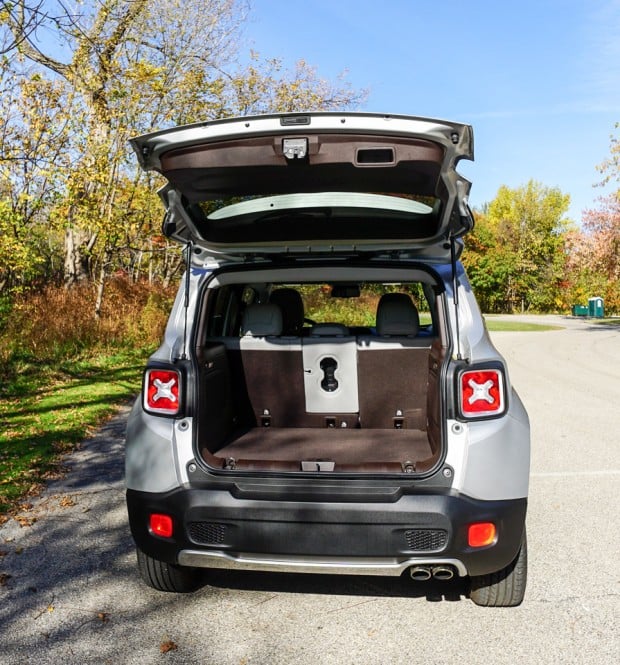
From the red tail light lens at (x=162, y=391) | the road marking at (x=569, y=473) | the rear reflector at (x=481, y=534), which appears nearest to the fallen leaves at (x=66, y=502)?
the red tail light lens at (x=162, y=391)

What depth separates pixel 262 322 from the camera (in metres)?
4.43

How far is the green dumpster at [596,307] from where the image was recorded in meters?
40.6

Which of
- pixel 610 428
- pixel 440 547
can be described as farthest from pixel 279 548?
pixel 610 428

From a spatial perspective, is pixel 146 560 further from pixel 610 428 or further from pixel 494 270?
pixel 494 270

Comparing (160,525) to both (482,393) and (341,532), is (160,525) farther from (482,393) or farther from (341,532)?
(482,393)

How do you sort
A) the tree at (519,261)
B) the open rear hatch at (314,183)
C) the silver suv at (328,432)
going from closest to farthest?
the open rear hatch at (314,183), the silver suv at (328,432), the tree at (519,261)

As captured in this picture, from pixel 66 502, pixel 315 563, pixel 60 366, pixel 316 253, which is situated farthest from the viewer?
pixel 60 366

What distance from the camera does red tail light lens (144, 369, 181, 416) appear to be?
3.22 metres

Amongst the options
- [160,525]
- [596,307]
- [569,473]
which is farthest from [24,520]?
[596,307]

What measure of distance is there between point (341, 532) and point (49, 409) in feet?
20.5

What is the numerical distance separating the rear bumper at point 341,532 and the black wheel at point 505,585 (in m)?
0.25

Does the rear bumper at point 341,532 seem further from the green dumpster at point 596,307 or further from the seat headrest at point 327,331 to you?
the green dumpster at point 596,307

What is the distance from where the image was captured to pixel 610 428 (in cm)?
755

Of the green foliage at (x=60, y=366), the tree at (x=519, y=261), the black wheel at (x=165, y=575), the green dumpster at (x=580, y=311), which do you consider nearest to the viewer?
the black wheel at (x=165, y=575)
